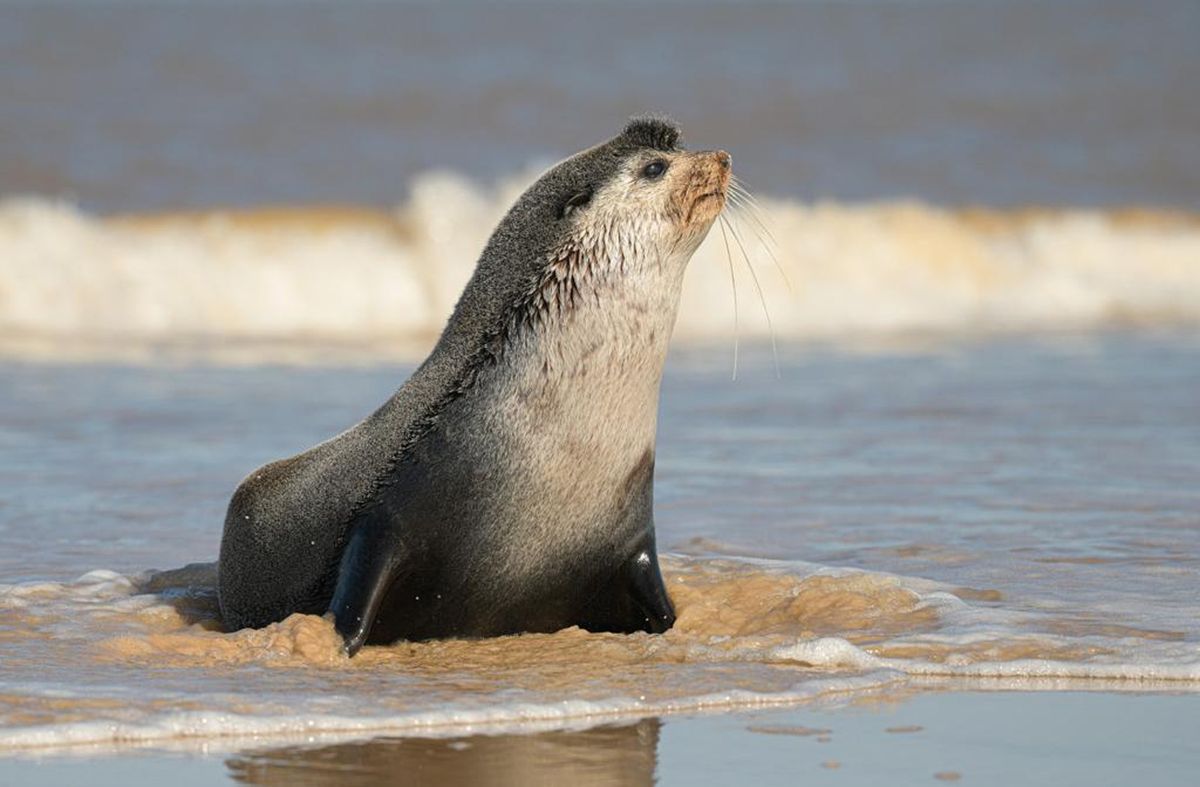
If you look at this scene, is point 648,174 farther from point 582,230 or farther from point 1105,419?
point 1105,419

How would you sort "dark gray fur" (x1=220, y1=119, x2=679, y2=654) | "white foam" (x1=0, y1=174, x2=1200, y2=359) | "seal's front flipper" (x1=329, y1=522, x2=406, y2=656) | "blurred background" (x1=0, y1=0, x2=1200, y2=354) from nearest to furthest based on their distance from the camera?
"seal's front flipper" (x1=329, y1=522, x2=406, y2=656) < "dark gray fur" (x1=220, y1=119, x2=679, y2=654) < "white foam" (x1=0, y1=174, x2=1200, y2=359) < "blurred background" (x1=0, y1=0, x2=1200, y2=354)

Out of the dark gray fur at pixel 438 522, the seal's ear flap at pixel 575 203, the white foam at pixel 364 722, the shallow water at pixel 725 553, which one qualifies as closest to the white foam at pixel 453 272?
the shallow water at pixel 725 553

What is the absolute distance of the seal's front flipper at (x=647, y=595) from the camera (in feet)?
22.9

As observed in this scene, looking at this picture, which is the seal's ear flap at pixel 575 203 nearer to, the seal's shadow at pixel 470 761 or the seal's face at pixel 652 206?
the seal's face at pixel 652 206

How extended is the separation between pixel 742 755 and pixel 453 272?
55.4ft

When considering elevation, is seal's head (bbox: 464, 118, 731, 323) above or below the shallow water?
above

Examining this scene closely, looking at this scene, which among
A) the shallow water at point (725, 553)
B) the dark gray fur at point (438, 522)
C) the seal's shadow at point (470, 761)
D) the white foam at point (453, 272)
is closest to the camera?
the seal's shadow at point (470, 761)

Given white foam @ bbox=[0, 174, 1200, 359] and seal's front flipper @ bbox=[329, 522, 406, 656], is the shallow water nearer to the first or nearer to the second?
seal's front flipper @ bbox=[329, 522, 406, 656]

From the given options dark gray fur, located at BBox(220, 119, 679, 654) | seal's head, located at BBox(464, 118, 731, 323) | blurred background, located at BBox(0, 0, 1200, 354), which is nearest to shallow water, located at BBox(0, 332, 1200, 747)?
dark gray fur, located at BBox(220, 119, 679, 654)

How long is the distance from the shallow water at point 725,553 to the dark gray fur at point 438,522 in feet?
0.54

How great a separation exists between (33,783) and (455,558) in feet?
6.14

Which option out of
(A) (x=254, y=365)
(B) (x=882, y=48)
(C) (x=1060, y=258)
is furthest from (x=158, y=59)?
(A) (x=254, y=365)

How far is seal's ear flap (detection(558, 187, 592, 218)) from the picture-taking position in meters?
7.05

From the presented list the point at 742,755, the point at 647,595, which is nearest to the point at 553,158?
the point at 647,595
